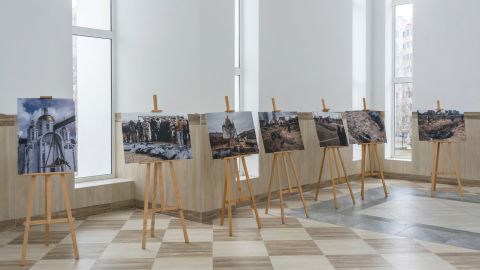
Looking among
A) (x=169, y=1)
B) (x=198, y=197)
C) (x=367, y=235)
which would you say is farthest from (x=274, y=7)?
(x=367, y=235)

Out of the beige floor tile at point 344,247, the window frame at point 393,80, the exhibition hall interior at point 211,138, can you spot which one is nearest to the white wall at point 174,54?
the exhibition hall interior at point 211,138

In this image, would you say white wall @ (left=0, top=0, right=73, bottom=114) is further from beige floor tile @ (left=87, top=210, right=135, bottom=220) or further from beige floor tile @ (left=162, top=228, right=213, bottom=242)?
beige floor tile @ (left=162, top=228, right=213, bottom=242)

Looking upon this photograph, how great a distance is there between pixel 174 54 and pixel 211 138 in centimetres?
141

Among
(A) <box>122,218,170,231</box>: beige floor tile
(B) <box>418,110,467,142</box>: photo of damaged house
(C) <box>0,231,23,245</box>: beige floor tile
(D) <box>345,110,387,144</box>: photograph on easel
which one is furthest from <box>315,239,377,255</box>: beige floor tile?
(B) <box>418,110,467,142</box>: photo of damaged house

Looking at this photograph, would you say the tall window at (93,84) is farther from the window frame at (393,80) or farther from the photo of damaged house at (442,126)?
the window frame at (393,80)

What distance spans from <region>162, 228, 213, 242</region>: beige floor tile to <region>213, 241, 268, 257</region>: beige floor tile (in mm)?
237

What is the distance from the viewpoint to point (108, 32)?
697 centimetres

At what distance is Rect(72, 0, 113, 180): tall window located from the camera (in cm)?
671

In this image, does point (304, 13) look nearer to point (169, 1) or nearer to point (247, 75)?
point (247, 75)

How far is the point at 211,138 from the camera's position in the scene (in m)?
5.56

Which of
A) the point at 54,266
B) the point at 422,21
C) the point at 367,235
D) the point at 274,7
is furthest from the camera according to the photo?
the point at 422,21

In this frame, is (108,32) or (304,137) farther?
(304,137)

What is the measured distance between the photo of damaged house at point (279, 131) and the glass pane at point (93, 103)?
7.23 feet

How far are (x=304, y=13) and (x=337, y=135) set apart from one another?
2202mm
